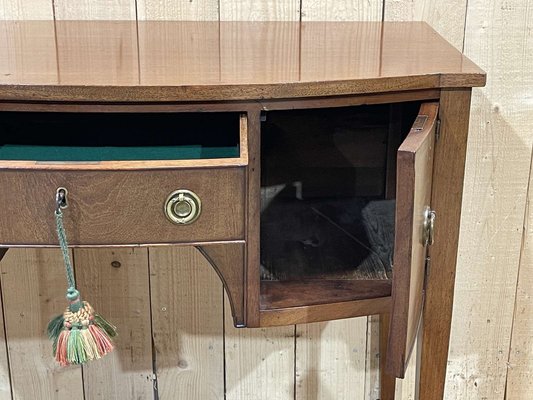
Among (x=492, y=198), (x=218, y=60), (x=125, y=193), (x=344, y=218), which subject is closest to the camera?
(x=125, y=193)

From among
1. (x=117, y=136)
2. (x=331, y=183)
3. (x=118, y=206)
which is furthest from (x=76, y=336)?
(x=331, y=183)

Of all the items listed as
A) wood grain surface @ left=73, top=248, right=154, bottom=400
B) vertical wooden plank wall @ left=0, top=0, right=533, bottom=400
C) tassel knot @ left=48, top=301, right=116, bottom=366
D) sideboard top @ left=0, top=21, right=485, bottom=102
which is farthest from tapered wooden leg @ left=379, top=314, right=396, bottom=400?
tassel knot @ left=48, top=301, right=116, bottom=366

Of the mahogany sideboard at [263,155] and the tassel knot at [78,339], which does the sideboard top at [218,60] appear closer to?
the mahogany sideboard at [263,155]

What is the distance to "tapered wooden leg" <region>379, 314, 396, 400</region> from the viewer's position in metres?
1.33

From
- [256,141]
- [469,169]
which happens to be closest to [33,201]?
[256,141]

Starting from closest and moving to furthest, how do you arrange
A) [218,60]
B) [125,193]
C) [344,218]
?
[125,193], [218,60], [344,218]

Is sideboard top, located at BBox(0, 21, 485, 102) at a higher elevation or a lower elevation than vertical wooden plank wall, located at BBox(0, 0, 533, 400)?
higher

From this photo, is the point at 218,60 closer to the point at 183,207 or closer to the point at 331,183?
the point at 183,207

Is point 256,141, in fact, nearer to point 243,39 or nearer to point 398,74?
point 398,74

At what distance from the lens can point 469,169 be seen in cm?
126

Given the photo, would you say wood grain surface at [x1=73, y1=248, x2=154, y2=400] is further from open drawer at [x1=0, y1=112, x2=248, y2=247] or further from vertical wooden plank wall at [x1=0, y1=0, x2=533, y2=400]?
open drawer at [x1=0, y1=112, x2=248, y2=247]

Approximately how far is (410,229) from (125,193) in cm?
29

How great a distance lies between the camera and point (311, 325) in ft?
4.41

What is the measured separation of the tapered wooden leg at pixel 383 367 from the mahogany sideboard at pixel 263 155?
1.00ft
